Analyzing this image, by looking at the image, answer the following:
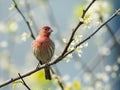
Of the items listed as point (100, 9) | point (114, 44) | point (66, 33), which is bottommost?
point (114, 44)

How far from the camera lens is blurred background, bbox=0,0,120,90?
623 cm

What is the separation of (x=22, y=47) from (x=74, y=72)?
1.34 m

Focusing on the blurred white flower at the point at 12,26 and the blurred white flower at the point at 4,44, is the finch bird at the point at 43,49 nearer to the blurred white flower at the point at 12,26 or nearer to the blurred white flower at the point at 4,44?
the blurred white flower at the point at 12,26

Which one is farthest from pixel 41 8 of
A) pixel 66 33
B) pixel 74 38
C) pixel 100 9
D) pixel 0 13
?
pixel 74 38

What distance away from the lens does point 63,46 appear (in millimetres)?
6512

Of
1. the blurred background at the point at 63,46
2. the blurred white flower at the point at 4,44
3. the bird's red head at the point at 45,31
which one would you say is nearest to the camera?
the blurred background at the point at 63,46

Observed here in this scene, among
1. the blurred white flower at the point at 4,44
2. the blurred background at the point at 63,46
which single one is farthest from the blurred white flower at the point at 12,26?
the blurred white flower at the point at 4,44

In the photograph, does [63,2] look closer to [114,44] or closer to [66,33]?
[66,33]

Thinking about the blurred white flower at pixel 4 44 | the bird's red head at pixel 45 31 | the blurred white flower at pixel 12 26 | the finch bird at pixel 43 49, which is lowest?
the finch bird at pixel 43 49

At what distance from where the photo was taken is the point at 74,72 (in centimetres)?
796

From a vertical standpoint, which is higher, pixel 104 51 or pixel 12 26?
pixel 12 26

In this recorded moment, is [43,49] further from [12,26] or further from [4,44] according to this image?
[4,44]

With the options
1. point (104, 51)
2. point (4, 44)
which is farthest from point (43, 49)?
point (4, 44)

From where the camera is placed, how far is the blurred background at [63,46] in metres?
6.23
